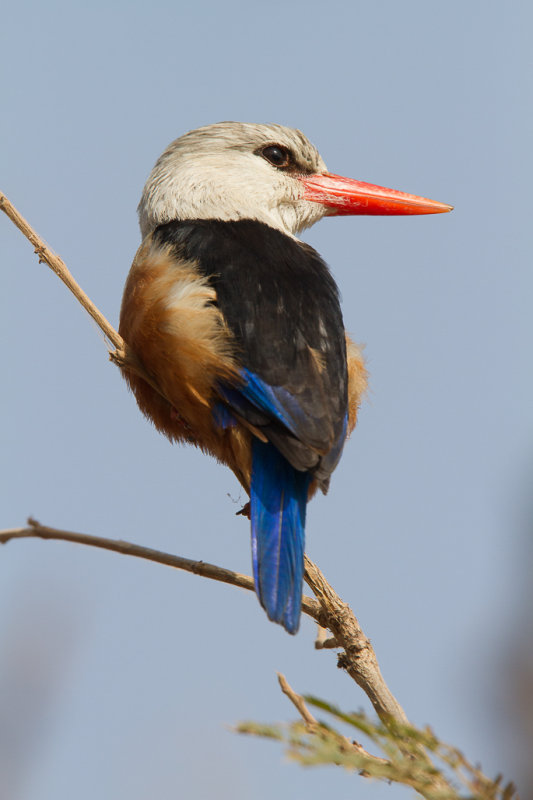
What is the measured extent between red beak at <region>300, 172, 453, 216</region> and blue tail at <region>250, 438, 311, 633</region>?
1.81 m

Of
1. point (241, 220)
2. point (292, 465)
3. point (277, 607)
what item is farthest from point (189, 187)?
point (277, 607)

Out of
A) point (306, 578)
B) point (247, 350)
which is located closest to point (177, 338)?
point (247, 350)

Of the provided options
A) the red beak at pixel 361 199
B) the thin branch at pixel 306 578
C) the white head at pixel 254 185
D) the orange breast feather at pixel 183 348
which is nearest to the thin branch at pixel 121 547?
the thin branch at pixel 306 578

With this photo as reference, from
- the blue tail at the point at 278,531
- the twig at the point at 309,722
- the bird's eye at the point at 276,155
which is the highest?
the bird's eye at the point at 276,155

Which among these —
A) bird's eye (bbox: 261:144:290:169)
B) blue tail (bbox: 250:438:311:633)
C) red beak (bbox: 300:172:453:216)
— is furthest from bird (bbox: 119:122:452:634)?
red beak (bbox: 300:172:453:216)

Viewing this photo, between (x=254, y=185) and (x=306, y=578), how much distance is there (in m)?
2.06

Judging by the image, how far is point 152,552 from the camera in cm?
196

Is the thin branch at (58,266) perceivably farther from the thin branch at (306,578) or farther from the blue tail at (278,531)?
the blue tail at (278,531)

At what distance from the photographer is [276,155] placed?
166 inches

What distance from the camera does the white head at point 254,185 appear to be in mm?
3809

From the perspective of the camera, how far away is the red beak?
4.21 metres

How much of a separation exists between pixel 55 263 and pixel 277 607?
3.95 feet

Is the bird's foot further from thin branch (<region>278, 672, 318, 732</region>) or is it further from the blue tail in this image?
thin branch (<region>278, 672, 318, 732</region>)

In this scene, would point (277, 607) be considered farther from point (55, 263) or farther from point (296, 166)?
point (296, 166)
